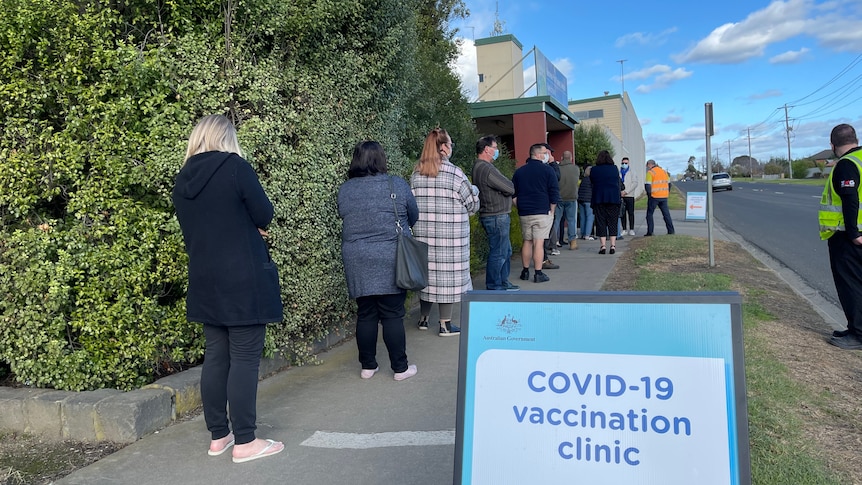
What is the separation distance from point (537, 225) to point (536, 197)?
1.16 ft

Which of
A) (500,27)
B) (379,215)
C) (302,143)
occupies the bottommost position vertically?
(379,215)

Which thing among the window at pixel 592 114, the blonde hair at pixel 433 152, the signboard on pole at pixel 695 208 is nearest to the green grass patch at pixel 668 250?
the blonde hair at pixel 433 152

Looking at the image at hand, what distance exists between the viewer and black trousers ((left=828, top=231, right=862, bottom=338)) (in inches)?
197

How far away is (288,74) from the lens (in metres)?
4.71

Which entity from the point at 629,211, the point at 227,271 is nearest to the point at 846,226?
the point at 227,271

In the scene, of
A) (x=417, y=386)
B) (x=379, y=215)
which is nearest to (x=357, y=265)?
(x=379, y=215)

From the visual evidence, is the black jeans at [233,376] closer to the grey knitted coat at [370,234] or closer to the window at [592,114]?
the grey knitted coat at [370,234]

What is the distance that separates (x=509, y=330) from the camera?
7.15 ft

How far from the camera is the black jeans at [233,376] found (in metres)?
3.33

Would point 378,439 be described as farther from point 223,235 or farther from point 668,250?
point 668,250

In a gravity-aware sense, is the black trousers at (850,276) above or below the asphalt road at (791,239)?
above

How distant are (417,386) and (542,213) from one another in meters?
3.84

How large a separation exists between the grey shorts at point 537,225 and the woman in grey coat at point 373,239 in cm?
350

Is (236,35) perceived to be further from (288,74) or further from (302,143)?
(302,143)
